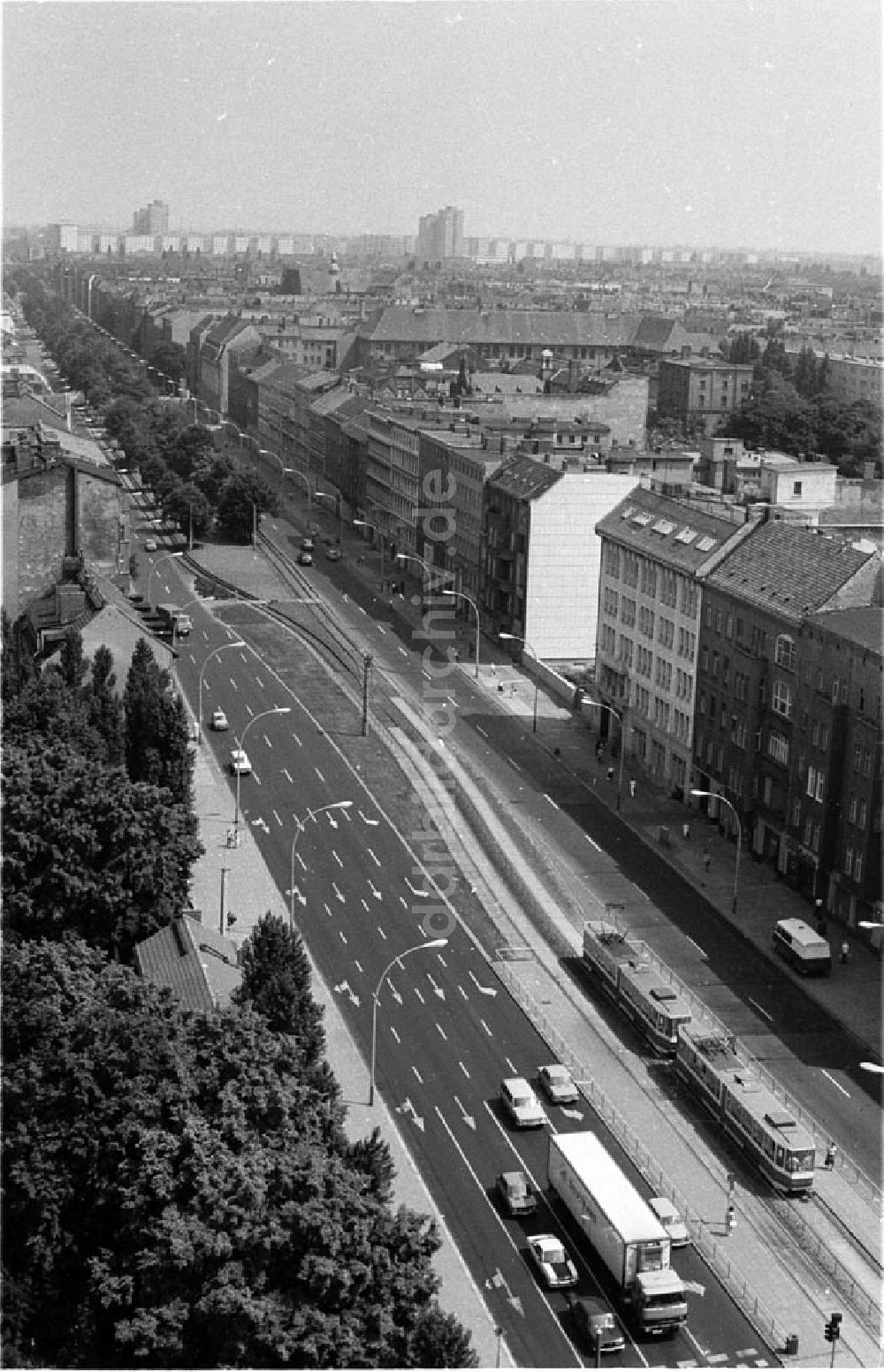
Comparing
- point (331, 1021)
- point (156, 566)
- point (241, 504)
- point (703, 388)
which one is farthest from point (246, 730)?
point (703, 388)

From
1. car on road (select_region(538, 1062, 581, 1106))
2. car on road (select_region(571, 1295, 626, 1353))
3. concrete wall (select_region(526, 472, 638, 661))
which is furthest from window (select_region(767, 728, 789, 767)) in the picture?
car on road (select_region(571, 1295, 626, 1353))

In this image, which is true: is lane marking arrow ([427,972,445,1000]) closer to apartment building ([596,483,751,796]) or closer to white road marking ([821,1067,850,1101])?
white road marking ([821,1067,850,1101])

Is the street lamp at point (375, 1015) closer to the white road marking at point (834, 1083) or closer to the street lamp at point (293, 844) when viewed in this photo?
the street lamp at point (293, 844)

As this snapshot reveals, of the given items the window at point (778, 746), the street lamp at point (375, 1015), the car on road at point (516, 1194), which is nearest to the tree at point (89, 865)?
the street lamp at point (375, 1015)

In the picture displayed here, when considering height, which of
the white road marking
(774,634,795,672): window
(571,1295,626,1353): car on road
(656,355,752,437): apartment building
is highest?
(656,355,752,437): apartment building

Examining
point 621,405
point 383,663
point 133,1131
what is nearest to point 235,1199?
point 133,1131

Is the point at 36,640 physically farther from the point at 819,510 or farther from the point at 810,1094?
the point at 810,1094
